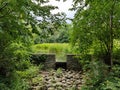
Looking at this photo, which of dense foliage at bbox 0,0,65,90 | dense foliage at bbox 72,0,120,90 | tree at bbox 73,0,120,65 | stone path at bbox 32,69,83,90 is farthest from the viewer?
stone path at bbox 32,69,83,90

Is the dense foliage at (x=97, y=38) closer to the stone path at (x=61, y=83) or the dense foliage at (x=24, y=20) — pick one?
the stone path at (x=61, y=83)

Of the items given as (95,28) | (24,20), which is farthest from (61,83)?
(24,20)

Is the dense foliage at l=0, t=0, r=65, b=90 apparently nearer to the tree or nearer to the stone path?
the stone path

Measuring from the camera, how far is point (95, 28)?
24.6 ft

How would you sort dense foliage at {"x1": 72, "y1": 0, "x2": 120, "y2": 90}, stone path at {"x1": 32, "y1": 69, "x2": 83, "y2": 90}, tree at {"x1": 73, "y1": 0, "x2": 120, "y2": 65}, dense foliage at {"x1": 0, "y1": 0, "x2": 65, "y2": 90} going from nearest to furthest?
dense foliage at {"x1": 0, "y1": 0, "x2": 65, "y2": 90} → dense foliage at {"x1": 72, "y1": 0, "x2": 120, "y2": 90} → tree at {"x1": 73, "y1": 0, "x2": 120, "y2": 65} → stone path at {"x1": 32, "y1": 69, "x2": 83, "y2": 90}

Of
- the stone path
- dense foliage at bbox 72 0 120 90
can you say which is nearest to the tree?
dense foliage at bbox 72 0 120 90

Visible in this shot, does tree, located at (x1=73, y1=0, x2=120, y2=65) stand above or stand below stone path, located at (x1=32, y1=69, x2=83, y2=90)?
above

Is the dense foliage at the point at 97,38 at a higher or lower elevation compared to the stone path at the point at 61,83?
higher

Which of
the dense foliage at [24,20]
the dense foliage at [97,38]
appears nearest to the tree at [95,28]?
the dense foliage at [97,38]

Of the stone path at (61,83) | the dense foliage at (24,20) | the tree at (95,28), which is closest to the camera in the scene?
the dense foliage at (24,20)

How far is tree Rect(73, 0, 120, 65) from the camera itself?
270 inches

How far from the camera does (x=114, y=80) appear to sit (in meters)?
5.91

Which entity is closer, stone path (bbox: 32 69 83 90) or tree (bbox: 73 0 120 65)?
tree (bbox: 73 0 120 65)

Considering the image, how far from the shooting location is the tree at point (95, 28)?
6.85m
